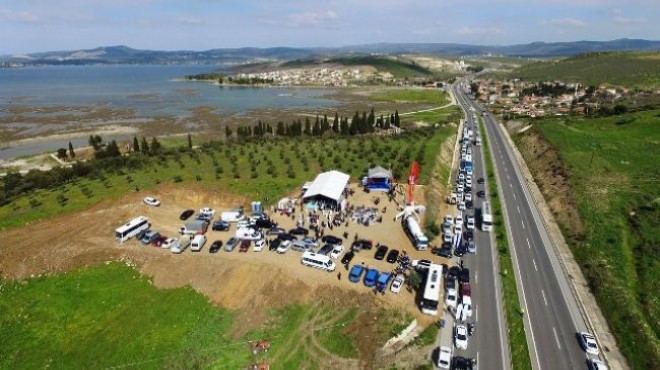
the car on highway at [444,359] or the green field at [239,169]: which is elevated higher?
the green field at [239,169]

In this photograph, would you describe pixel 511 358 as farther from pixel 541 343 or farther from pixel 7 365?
pixel 7 365

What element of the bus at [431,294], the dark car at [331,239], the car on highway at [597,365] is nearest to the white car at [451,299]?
the bus at [431,294]

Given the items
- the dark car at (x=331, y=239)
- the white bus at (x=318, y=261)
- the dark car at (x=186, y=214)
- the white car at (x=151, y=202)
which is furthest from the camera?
the white car at (x=151, y=202)

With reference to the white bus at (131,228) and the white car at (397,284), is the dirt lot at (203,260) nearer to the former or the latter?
→ the white car at (397,284)

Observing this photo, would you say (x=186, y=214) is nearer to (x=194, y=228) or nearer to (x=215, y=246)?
(x=194, y=228)

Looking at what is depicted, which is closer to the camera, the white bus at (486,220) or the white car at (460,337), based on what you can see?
the white car at (460,337)

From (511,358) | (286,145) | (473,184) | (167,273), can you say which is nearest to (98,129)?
(286,145)

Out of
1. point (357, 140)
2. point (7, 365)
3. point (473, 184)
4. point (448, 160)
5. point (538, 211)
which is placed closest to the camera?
point (7, 365)
